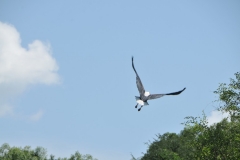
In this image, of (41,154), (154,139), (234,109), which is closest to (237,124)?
(234,109)

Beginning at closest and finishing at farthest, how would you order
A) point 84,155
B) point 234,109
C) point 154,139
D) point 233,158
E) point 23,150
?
point 233,158
point 234,109
point 154,139
point 84,155
point 23,150

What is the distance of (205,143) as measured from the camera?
3578 centimetres

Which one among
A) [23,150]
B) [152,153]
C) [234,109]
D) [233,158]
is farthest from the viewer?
[23,150]

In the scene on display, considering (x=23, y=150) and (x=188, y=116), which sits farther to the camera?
(x=23, y=150)

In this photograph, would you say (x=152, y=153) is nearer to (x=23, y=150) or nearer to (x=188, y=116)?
(x=188, y=116)

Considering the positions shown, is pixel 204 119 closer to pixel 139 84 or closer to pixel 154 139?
pixel 139 84

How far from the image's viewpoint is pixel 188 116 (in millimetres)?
37688

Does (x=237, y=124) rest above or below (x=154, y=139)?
below

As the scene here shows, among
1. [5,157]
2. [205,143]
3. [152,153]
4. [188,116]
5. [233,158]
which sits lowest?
[233,158]

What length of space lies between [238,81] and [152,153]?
3081cm

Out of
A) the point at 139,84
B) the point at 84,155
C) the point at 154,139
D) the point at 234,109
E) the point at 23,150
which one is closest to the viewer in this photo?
the point at 139,84

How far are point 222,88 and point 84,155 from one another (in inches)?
3245

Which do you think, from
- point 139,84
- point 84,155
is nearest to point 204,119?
point 139,84

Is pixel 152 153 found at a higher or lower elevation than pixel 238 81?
higher
